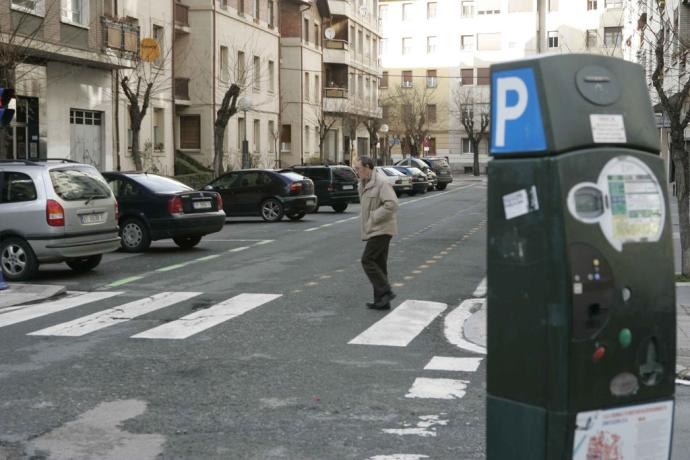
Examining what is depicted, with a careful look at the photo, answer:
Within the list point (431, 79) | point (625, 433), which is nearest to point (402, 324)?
point (625, 433)

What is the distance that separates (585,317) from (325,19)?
2464 inches

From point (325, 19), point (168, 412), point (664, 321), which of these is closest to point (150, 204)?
point (168, 412)

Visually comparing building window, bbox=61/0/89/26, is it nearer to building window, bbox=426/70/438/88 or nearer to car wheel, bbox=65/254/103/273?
car wheel, bbox=65/254/103/273

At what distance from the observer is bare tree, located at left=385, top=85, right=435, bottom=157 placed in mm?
81000

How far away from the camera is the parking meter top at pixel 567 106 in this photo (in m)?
3.25

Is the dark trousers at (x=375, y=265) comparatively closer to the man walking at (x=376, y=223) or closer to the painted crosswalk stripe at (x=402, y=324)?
the man walking at (x=376, y=223)

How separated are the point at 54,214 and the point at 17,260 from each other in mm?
883

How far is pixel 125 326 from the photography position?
32.8 feet

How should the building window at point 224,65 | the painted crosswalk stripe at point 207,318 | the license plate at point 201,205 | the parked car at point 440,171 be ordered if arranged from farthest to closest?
the parked car at point 440,171 → the building window at point 224,65 → the license plate at point 201,205 → the painted crosswalk stripe at point 207,318

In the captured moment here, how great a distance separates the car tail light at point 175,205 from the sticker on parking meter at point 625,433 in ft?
50.7

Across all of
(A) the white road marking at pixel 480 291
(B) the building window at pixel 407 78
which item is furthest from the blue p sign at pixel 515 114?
(B) the building window at pixel 407 78

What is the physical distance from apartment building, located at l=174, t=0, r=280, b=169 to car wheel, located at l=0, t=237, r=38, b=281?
26.0 m

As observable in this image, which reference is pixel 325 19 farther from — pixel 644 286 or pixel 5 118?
pixel 644 286

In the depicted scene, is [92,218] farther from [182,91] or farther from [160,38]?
[182,91]
